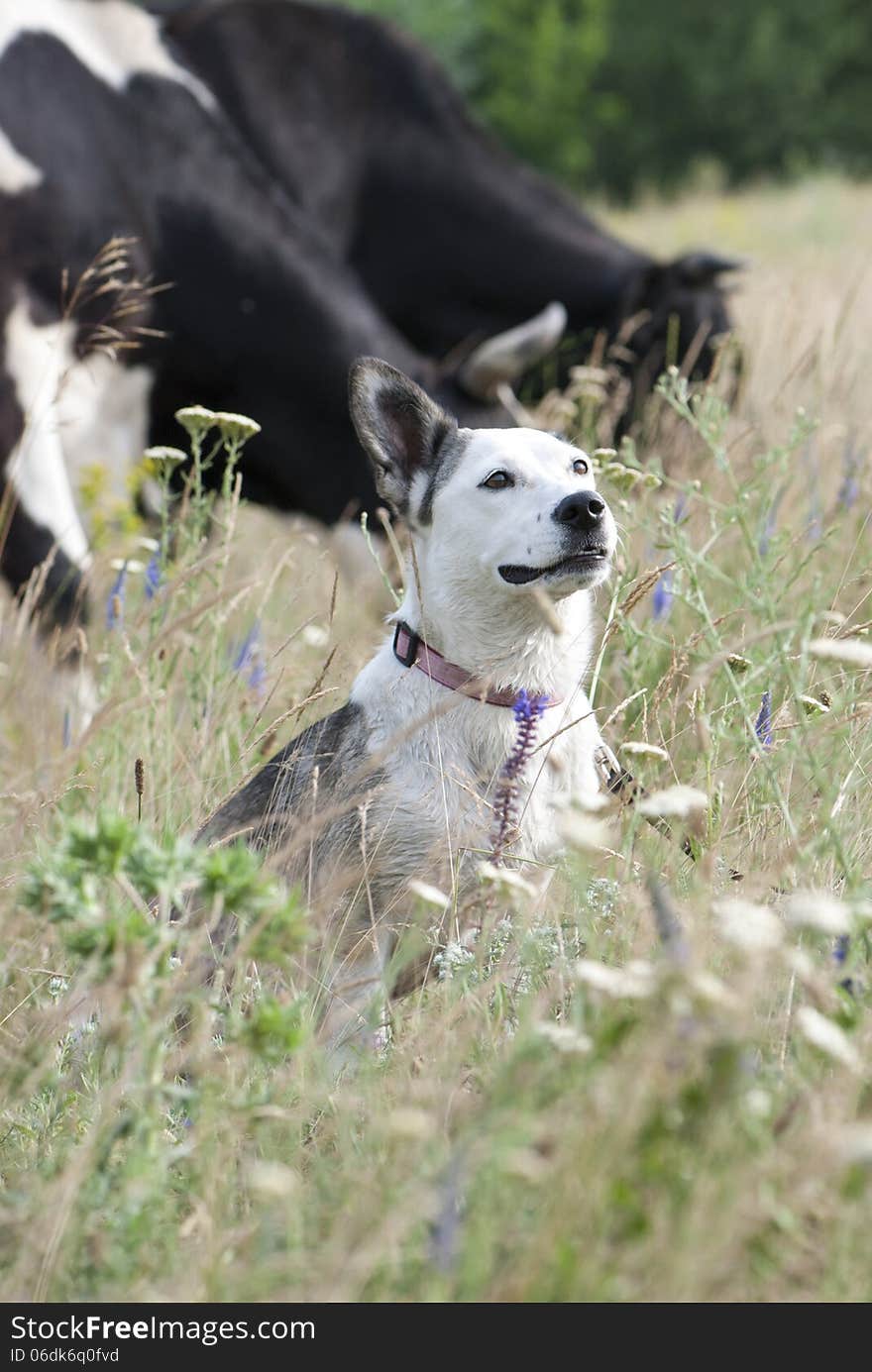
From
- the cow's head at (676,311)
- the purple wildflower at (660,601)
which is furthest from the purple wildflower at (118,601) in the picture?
the cow's head at (676,311)

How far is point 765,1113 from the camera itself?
1617 millimetres

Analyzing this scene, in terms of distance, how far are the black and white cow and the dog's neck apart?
44.7 inches

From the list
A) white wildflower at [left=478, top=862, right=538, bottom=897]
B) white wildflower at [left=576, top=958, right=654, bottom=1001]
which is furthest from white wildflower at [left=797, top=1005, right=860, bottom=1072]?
white wildflower at [left=478, top=862, right=538, bottom=897]

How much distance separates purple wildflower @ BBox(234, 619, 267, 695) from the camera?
357cm

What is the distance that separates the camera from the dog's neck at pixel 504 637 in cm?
298

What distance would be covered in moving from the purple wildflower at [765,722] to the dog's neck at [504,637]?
0.38m

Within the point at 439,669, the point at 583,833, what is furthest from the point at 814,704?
the point at 583,833

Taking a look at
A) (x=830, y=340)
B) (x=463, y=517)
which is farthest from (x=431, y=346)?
(x=463, y=517)

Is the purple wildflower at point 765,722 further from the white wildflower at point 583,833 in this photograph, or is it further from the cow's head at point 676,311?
the cow's head at point 676,311

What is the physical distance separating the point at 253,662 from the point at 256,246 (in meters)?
2.33

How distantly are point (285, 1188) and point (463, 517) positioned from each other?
172cm

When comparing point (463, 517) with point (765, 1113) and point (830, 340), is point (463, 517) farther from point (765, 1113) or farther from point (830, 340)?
point (830, 340)

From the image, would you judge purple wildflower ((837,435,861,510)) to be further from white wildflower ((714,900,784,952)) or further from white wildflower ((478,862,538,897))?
white wildflower ((714,900,784,952))

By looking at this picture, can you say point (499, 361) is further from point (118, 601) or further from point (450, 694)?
point (450, 694)
